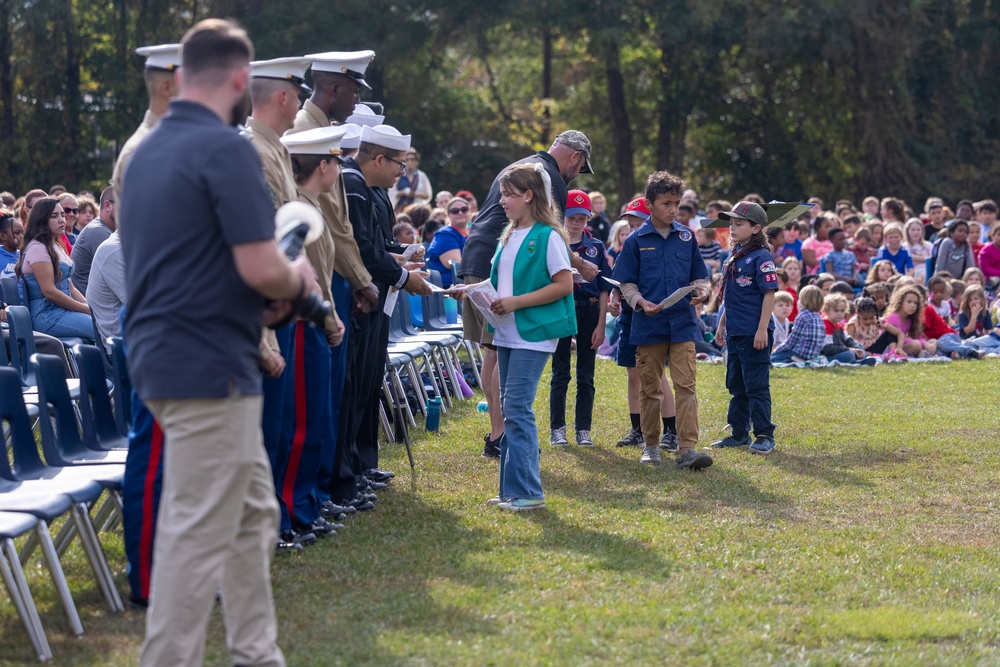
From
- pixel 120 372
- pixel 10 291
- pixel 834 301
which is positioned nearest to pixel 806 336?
pixel 834 301

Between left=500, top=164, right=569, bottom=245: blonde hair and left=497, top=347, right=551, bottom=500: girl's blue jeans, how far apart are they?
68 cm

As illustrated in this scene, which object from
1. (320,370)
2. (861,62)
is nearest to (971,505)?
(320,370)

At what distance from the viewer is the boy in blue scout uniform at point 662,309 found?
7762 millimetres

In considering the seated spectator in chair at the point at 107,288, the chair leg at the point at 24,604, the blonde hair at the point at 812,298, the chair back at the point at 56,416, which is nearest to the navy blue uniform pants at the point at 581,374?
the seated spectator in chair at the point at 107,288

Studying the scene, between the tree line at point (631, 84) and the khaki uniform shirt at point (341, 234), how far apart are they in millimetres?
20019

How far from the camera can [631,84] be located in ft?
96.0

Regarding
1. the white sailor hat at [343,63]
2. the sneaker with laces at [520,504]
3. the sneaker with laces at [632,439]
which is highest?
the white sailor hat at [343,63]

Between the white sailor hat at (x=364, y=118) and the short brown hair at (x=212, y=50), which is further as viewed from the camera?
the white sailor hat at (x=364, y=118)

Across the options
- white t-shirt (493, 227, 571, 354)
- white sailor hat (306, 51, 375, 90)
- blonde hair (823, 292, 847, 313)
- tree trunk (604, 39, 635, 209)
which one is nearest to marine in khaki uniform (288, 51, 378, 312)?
white sailor hat (306, 51, 375, 90)

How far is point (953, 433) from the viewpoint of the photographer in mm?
9156

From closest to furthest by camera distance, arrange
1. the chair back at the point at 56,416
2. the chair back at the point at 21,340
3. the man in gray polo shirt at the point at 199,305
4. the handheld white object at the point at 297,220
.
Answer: the man in gray polo shirt at the point at 199,305 → the handheld white object at the point at 297,220 → the chair back at the point at 56,416 → the chair back at the point at 21,340

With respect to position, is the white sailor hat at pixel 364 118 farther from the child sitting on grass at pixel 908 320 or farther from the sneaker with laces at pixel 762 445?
the child sitting on grass at pixel 908 320

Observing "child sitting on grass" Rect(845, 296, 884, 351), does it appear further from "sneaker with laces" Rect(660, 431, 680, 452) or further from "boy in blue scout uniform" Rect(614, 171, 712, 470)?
"boy in blue scout uniform" Rect(614, 171, 712, 470)

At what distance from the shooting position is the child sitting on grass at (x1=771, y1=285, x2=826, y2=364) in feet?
43.2
